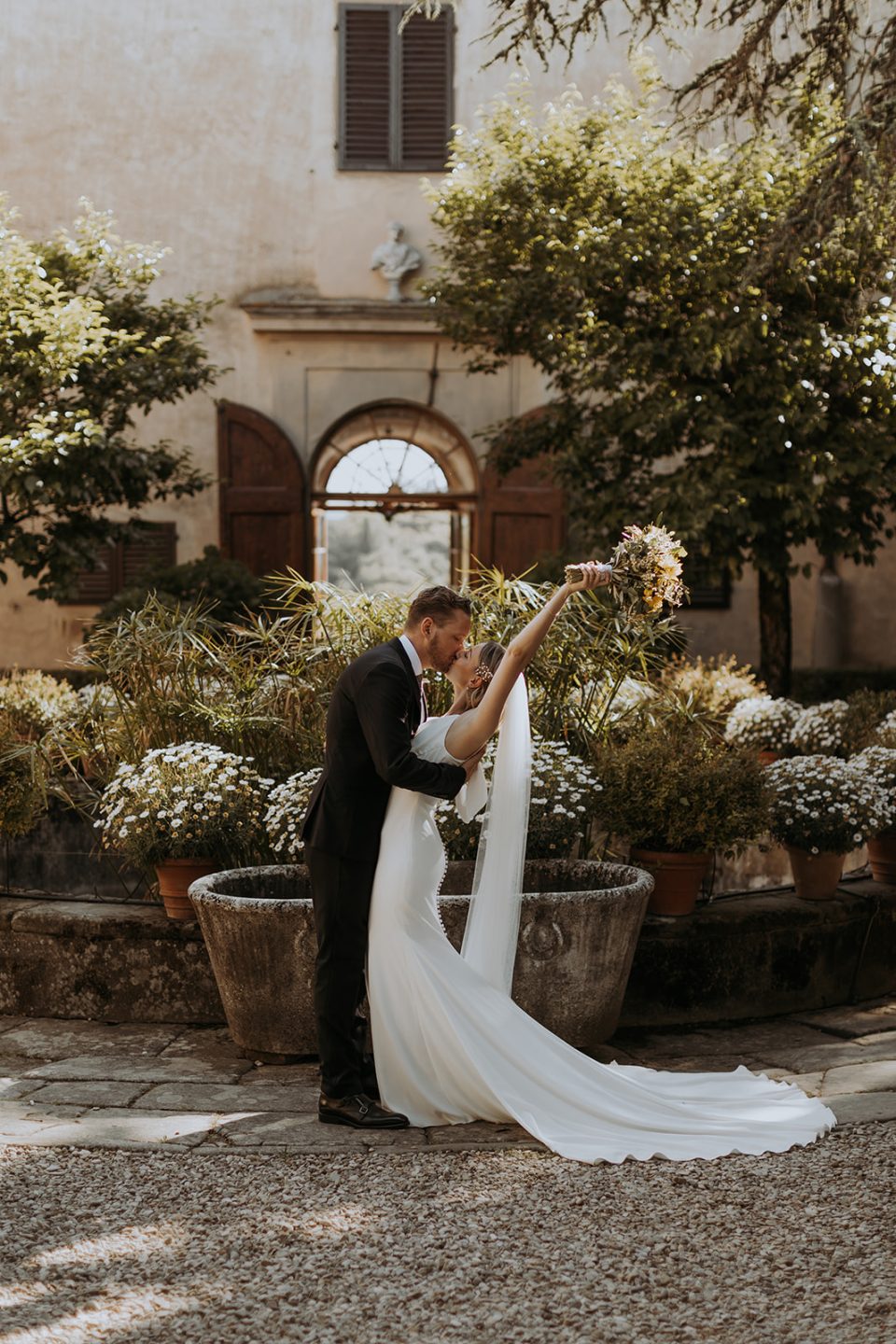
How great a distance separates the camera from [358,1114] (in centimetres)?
486

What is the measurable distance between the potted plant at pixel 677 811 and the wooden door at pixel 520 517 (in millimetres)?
8807

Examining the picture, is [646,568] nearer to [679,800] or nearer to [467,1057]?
[679,800]

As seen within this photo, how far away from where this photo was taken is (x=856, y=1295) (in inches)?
138

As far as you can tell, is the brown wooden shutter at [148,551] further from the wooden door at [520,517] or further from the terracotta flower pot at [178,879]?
the terracotta flower pot at [178,879]

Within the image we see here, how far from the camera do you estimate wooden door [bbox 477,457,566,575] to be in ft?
49.9

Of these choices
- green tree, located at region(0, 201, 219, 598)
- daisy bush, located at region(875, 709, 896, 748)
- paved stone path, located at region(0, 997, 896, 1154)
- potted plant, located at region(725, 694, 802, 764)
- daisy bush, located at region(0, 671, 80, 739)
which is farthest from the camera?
green tree, located at region(0, 201, 219, 598)

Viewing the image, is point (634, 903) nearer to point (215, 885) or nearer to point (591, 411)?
point (215, 885)

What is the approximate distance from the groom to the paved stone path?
0.26 metres

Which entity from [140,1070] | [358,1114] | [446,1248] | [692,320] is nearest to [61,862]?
[140,1070]

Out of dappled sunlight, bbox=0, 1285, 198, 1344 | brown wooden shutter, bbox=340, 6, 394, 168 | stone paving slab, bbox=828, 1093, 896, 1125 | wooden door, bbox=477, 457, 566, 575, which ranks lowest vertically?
dappled sunlight, bbox=0, 1285, 198, 1344

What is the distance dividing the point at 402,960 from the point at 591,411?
8.77 m

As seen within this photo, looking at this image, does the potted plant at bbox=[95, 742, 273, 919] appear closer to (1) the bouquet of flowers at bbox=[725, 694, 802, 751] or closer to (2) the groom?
(2) the groom

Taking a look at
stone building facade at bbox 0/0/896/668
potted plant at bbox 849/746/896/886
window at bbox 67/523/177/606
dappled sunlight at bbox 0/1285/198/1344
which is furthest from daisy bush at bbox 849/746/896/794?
window at bbox 67/523/177/606

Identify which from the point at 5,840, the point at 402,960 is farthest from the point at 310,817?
the point at 5,840
